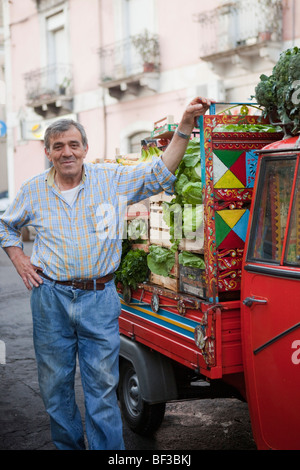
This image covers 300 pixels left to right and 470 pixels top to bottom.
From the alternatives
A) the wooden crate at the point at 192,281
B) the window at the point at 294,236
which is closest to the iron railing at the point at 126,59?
the wooden crate at the point at 192,281

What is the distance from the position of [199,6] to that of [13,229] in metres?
12.0

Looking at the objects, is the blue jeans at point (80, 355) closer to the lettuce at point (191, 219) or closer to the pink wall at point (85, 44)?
the lettuce at point (191, 219)

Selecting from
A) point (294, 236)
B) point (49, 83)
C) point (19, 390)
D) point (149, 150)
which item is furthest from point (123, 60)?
point (294, 236)

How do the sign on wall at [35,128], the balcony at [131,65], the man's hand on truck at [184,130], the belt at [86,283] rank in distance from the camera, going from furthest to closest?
the sign on wall at [35,128], the balcony at [131,65], the belt at [86,283], the man's hand on truck at [184,130]

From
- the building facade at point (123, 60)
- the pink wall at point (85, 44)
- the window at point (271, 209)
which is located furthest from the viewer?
the pink wall at point (85, 44)

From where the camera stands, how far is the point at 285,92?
2898 millimetres

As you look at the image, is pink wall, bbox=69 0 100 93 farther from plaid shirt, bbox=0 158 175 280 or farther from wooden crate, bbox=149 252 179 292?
plaid shirt, bbox=0 158 175 280

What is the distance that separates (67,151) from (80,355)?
1.14 meters

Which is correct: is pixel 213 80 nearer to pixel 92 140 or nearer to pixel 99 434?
pixel 92 140

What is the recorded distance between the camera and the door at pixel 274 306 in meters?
2.75

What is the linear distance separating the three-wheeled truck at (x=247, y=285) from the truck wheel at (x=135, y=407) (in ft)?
2.12

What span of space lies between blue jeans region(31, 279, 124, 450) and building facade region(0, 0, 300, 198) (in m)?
9.67

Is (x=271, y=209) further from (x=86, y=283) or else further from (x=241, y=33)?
(x=241, y=33)

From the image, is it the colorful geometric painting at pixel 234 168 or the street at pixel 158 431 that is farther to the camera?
the street at pixel 158 431
